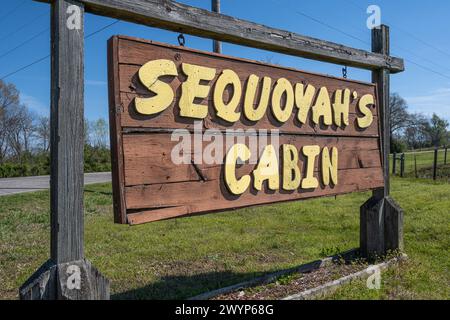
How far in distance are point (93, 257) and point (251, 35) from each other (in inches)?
146

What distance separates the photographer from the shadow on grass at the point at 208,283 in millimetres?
3840

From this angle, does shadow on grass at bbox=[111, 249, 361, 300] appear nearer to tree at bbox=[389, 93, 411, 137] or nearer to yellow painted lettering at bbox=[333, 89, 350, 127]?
yellow painted lettering at bbox=[333, 89, 350, 127]

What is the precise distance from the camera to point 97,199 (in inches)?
463

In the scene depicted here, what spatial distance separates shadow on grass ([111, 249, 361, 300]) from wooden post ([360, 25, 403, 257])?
0.24m

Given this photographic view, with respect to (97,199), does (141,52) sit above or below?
above

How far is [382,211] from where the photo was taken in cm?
460

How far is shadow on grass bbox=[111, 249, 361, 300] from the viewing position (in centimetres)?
384

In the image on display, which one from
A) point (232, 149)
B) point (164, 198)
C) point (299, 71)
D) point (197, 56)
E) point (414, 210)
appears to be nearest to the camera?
point (164, 198)

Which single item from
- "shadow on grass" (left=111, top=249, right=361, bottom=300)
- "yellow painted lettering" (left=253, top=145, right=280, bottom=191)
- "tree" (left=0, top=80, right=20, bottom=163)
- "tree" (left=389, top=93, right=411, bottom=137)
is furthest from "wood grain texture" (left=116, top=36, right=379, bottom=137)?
"tree" (left=389, top=93, right=411, bottom=137)

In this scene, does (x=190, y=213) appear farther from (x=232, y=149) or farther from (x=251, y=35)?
(x=251, y=35)

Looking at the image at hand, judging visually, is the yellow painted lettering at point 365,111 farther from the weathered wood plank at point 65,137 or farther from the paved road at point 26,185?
the paved road at point 26,185

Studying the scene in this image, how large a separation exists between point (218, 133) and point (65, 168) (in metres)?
1.19

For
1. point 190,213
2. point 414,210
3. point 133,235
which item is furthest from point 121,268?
point 414,210

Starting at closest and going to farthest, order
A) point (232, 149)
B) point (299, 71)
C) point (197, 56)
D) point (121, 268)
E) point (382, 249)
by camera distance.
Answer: point (197, 56) < point (232, 149) < point (299, 71) < point (382, 249) < point (121, 268)
